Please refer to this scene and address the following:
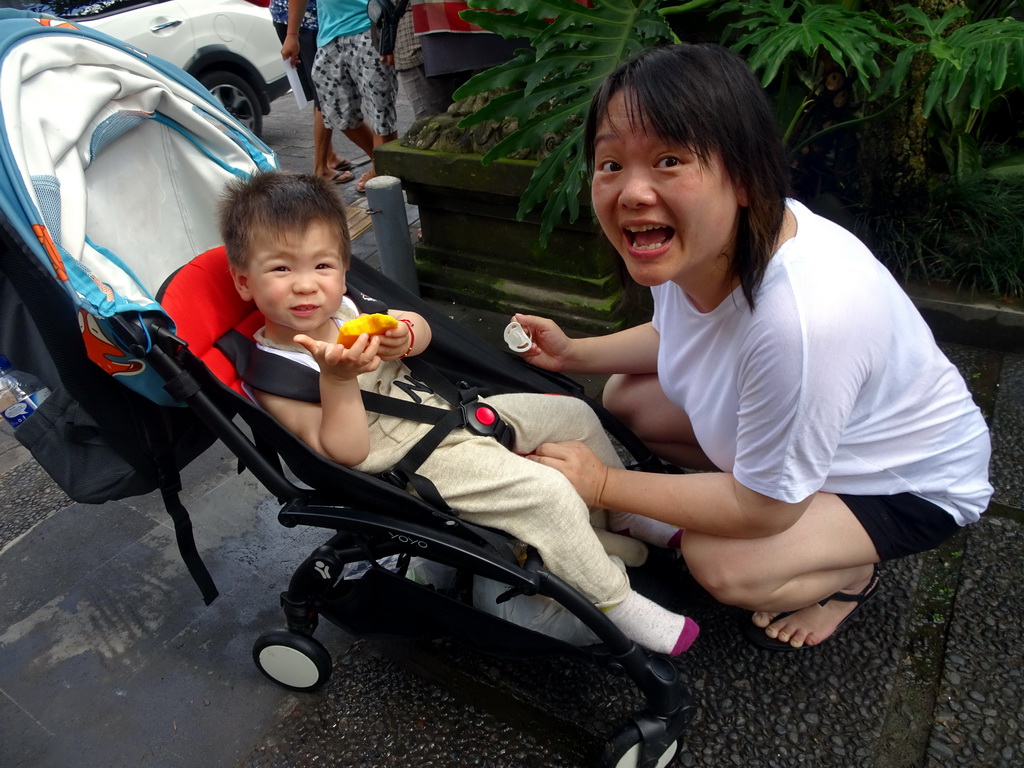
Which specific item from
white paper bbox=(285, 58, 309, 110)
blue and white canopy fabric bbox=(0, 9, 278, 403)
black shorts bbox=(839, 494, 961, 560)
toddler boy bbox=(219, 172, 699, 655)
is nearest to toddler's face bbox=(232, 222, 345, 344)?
toddler boy bbox=(219, 172, 699, 655)

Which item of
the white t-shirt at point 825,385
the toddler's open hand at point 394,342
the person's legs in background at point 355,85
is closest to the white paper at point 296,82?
the person's legs in background at point 355,85

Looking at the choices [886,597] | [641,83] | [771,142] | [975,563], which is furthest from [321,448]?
[975,563]

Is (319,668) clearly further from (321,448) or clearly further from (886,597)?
(886,597)

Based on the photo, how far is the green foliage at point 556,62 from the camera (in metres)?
2.23

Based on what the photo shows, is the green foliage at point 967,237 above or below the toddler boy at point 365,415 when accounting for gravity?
below

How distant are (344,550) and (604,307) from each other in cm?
182

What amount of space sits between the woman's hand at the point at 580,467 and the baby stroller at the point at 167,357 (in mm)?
217

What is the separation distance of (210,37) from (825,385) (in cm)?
629

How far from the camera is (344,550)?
169 centimetres

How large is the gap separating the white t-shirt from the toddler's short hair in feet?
2.73

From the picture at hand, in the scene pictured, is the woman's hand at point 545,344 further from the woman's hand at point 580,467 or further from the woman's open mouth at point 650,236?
the woman's open mouth at point 650,236

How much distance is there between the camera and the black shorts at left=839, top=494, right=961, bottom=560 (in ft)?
5.31

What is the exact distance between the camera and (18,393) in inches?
67.9

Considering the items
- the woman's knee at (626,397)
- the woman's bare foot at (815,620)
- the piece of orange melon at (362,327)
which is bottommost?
the woman's bare foot at (815,620)
